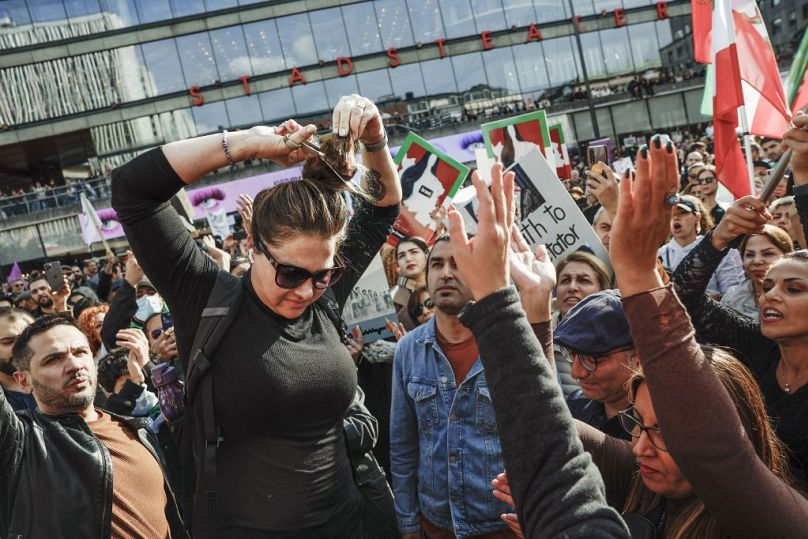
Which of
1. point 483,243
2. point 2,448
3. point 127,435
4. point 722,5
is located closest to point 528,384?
point 483,243

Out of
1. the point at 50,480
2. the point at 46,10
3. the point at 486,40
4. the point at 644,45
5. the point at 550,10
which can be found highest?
the point at 46,10

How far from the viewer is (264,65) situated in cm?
2803

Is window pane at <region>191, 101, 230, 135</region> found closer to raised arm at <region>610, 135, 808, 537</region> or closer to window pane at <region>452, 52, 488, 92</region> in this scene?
window pane at <region>452, 52, 488, 92</region>

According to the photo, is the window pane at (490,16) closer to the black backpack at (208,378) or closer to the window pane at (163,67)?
the window pane at (163,67)

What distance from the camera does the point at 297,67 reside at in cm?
2814

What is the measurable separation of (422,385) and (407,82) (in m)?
27.1

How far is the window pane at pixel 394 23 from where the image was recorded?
28328mm

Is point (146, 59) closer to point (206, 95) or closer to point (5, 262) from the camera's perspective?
point (206, 95)

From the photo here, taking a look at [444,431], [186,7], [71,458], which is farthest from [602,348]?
[186,7]

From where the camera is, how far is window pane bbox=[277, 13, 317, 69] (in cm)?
2794

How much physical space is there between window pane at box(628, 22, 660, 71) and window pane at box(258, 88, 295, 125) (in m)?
16.3

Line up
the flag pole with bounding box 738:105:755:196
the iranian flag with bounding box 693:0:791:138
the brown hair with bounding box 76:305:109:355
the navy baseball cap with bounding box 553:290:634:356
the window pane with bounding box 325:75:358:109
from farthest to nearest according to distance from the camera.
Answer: the window pane with bounding box 325:75:358:109 < the brown hair with bounding box 76:305:109:355 < the iranian flag with bounding box 693:0:791:138 < the flag pole with bounding box 738:105:755:196 < the navy baseball cap with bounding box 553:290:634:356

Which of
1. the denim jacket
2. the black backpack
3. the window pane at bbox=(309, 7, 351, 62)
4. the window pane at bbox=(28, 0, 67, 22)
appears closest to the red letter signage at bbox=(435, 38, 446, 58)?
the window pane at bbox=(309, 7, 351, 62)

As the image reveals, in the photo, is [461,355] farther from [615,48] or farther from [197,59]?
[615,48]
